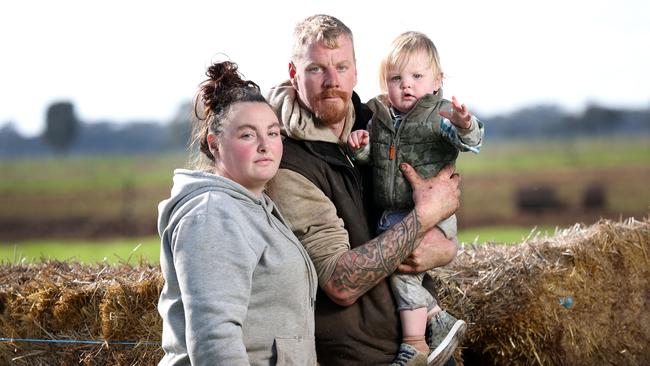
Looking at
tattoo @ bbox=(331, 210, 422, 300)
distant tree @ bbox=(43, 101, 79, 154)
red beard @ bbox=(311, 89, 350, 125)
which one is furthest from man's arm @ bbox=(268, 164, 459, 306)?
distant tree @ bbox=(43, 101, 79, 154)

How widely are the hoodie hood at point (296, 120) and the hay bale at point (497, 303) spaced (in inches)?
59.2

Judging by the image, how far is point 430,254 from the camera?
3.98 metres

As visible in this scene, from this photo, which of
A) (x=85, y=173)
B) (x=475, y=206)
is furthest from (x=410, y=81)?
(x=85, y=173)

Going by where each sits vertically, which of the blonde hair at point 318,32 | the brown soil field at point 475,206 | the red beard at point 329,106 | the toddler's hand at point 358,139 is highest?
the blonde hair at point 318,32

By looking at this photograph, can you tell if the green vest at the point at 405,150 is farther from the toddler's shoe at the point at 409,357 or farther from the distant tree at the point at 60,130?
the distant tree at the point at 60,130

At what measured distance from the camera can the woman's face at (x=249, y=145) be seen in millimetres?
3322

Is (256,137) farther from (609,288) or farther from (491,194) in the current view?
(491,194)

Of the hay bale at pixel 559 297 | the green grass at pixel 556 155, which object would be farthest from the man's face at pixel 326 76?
the green grass at pixel 556 155

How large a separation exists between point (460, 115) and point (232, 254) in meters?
1.25

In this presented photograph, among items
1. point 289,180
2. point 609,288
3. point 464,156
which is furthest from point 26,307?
point 464,156

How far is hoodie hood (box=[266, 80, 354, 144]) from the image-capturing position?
12.8 feet

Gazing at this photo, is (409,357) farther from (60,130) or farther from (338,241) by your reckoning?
(60,130)

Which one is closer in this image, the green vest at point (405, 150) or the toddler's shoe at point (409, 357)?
the toddler's shoe at point (409, 357)

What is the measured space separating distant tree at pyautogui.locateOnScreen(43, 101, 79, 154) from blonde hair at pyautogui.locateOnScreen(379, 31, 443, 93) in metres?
70.6
